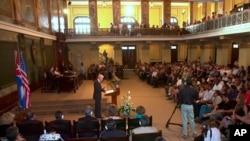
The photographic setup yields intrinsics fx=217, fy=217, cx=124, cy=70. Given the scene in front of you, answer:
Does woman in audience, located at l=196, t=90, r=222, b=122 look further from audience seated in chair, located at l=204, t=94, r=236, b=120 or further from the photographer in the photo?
the photographer

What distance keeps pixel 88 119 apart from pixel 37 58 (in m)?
8.25

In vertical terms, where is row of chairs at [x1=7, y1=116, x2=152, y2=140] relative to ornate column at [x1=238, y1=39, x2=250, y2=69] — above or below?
below

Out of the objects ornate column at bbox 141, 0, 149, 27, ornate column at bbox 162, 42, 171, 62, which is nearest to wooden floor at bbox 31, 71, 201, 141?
ornate column at bbox 162, 42, 171, 62

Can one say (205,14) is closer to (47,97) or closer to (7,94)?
(47,97)

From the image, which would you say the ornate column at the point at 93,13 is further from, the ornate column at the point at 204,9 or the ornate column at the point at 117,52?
the ornate column at the point at 204,9

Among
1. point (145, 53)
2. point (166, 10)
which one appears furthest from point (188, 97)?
point (166, 10)

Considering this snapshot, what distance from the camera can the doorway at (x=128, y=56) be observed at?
24.4 m

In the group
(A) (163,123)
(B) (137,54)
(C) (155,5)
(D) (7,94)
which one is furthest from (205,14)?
(D) (7,94)

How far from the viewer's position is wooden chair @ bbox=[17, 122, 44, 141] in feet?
15.7

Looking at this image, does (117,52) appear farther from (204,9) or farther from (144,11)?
(204,9)

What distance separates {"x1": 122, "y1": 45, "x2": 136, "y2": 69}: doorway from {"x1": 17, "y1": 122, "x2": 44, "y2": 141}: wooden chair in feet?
65.3

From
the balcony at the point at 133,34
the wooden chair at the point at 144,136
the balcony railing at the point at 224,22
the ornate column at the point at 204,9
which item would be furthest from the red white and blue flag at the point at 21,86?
the ornate column at the point at 204,9

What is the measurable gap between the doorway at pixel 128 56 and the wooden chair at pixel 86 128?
19.7m

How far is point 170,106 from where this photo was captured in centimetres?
925
